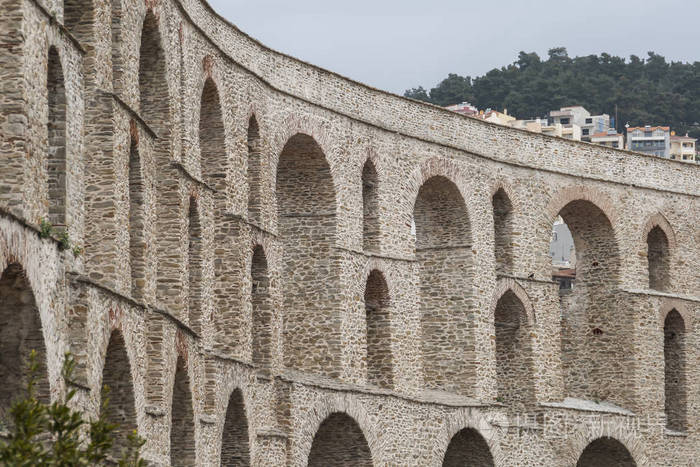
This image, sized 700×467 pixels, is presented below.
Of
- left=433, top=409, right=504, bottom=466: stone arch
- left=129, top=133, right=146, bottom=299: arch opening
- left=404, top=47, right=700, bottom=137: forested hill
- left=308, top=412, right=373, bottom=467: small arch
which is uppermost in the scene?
left=404, top=47, right=700, bottom=137: forested hill

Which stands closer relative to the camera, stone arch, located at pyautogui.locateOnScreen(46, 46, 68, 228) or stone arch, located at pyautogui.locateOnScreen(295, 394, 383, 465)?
stone arch, located at pyautogui.locateOnScreen(46, 46, 68, 228)

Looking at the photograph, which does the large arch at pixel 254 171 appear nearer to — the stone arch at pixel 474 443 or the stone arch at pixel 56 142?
the stone arch at pixel 474 443

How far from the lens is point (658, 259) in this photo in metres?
50.6

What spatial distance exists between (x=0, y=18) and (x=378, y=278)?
67.9 ft

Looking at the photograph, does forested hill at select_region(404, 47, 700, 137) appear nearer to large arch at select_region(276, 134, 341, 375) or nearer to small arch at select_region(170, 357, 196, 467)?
large arch at select_region(276, 134, 341, 375)

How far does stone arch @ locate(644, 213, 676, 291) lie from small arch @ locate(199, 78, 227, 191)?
2014cm

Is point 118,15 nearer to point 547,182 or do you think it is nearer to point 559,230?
point 547,182

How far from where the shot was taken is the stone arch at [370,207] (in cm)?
4122

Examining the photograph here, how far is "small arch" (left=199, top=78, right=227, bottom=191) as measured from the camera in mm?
34062

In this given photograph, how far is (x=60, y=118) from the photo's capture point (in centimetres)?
2367

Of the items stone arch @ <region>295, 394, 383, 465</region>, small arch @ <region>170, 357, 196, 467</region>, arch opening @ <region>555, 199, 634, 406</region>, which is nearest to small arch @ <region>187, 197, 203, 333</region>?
small arch @ <region>170, 357, 196, 467</region>

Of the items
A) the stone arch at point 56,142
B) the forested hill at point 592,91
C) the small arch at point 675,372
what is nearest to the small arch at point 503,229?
the small arch at point 675,372

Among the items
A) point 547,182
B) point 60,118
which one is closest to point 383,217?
point 547,182

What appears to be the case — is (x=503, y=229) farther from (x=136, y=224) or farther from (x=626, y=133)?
(x=626, y=133)
